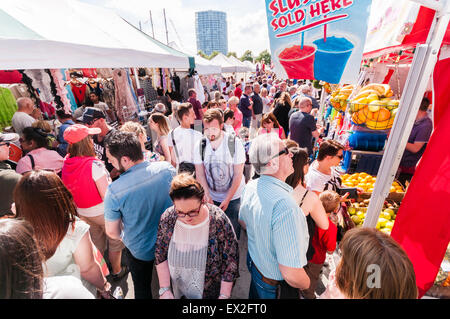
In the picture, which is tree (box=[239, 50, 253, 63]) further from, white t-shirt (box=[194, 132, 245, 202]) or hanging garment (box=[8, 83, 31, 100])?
white t-shirt (box=[194, 132, 245, 202])

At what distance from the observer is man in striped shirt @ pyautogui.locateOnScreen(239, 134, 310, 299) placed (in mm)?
1326

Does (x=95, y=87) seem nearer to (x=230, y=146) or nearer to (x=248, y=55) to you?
(x=230, y=146)

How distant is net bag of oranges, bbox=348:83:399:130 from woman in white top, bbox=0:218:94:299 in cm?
300

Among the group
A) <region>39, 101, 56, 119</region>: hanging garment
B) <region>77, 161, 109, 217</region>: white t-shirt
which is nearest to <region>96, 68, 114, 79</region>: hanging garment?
<region>39, 101, 56, 119</region>: hanging garment

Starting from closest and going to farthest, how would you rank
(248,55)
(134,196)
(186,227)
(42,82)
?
1. (186,227)
2. (134,196)
3. (42,82)
4. (248,55)

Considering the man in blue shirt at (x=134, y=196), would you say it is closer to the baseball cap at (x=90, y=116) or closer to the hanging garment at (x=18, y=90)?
the baseball cap at (x=90, y=116)

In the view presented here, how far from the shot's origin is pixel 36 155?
8.70ft

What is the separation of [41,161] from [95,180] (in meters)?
0.91

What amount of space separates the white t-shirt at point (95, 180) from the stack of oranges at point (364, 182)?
9.80 ft

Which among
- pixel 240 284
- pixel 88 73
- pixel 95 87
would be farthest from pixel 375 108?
pixel 88 73

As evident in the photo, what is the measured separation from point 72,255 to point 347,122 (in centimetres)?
362

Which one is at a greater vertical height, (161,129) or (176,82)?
(176,82)
